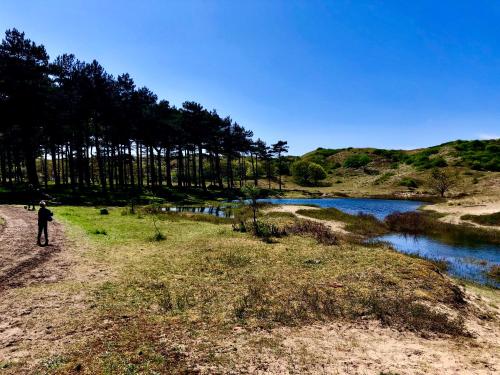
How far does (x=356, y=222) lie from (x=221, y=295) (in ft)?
95.9

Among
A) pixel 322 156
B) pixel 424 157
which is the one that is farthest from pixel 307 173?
pixel 322 156

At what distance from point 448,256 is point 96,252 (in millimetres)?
24090

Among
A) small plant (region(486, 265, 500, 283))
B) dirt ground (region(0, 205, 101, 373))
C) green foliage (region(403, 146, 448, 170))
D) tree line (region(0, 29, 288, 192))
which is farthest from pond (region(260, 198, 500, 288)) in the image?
green foliage (region(403, 146, 448, 170))

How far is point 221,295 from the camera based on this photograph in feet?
43.9

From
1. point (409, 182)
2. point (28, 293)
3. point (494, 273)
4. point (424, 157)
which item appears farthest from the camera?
point (424, 157)

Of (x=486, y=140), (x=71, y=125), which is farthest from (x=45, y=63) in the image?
(x=486, y=140)

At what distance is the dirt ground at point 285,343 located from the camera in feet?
27.4

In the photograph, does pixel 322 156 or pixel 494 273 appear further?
pixel 322 156

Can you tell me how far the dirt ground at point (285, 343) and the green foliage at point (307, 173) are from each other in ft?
383

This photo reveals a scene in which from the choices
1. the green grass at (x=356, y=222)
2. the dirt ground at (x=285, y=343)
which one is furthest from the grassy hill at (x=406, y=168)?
the dirt ground at (x=285, y=343)

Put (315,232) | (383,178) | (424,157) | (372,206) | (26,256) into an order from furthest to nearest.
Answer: (424,157)
(383,178)
(372,206)
(315,232)
(26,256)

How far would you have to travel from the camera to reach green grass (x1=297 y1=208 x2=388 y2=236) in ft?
113

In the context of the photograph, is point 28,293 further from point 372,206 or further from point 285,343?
point 372,206

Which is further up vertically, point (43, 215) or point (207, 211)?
point (43, 215)
